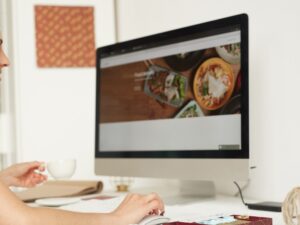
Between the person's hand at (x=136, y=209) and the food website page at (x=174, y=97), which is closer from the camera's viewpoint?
the person's hand at (x=136, y=209)

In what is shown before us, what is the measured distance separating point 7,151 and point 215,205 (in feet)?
3.61

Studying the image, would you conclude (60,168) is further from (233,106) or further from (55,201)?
(233,106)

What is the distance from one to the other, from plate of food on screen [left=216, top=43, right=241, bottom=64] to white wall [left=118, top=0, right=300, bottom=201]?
210 mm

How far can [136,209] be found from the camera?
961 millimetres

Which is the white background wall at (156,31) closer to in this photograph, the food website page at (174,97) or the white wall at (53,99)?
the white wall at (53,99)

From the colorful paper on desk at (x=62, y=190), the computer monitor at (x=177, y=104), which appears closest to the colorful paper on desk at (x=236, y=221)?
the computer monitor at (x=177, y=104)

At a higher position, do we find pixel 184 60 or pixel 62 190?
pixel 184 60

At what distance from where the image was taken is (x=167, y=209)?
1314 mm

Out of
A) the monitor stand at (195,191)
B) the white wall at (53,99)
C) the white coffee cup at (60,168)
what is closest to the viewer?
the monitor stand at (195,191)

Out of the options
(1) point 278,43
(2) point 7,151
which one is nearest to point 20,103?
(2) point 7,151

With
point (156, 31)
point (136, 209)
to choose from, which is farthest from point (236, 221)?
point (156, 31)

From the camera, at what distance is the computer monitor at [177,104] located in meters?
1.27

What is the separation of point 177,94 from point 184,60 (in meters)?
0.10

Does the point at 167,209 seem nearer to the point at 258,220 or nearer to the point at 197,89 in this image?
the point at 197,89
